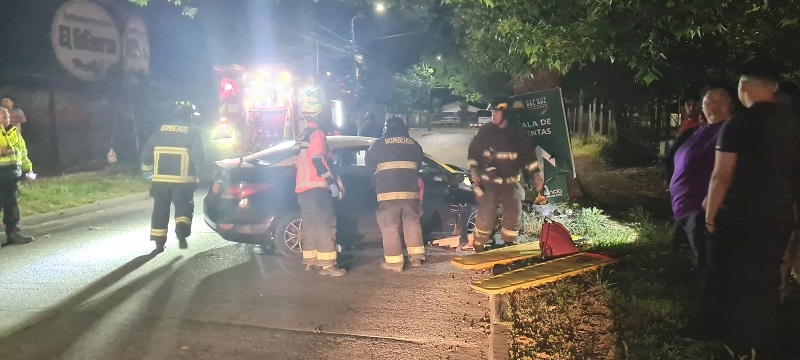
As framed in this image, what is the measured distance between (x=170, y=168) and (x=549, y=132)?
4847 millimetres

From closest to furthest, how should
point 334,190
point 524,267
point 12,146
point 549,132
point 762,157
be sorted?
1. point 762,157
2. point 524,267
3. point 334,190
4. point 12,146
5. point 549,132

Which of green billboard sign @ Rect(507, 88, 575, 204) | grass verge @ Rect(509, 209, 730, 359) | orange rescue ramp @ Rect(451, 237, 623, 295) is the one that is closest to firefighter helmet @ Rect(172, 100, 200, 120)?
orange rescue ramp @ Rect(451, 237, 623, 295)

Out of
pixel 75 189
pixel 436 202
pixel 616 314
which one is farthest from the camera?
pixel 75 189

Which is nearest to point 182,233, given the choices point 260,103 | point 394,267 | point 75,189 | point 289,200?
point 289,200

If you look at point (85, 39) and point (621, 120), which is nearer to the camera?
point (85, 39)

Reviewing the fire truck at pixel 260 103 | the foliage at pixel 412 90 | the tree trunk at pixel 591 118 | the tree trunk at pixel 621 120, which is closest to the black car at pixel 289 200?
the fire truck at pixel 260 103

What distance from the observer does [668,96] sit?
16062mm

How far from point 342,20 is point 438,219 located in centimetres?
2479

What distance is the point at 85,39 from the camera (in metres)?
15.6

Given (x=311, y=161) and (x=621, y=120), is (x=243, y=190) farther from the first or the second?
(x=621, y=120)

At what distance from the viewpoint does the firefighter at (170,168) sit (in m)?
6.78

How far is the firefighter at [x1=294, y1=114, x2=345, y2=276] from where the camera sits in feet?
19.7

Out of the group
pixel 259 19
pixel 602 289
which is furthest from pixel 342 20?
pixel 602 289

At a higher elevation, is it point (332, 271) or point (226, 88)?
point (226, 88)
